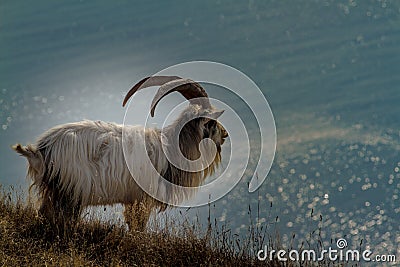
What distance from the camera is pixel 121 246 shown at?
720cm

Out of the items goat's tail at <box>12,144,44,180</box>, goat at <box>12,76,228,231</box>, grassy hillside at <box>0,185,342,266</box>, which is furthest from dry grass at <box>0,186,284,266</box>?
goat's tail at <box>12,144,44,180</box>

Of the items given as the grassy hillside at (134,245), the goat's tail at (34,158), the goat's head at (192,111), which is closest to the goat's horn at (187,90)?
the goat's head at (192,111)

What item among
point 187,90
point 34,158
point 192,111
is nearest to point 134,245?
point 34,158

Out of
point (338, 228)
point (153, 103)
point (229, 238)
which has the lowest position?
point (338, 228)

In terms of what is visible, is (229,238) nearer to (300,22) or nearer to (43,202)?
(43,202)

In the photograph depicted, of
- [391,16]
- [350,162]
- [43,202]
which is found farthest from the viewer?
[391,16]

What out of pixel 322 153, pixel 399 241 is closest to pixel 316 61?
pixel 322 153

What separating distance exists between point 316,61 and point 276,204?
12.6m

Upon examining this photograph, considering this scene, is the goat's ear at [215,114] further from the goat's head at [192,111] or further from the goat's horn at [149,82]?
the goat's horn at [149,82]

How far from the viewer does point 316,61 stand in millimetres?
30766

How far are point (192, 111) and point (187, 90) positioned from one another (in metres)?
0.26

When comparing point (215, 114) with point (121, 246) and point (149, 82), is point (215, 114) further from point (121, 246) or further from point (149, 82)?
point (121, 246)

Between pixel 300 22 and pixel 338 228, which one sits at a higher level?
pixel 300 22

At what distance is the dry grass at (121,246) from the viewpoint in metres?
6.83
